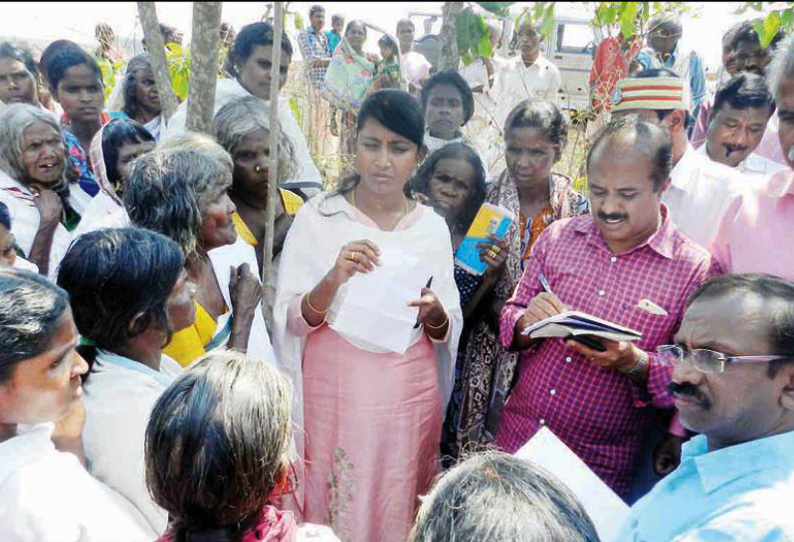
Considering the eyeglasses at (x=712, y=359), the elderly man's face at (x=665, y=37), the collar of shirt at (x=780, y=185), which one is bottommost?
the eyeglasses at (x=712, y=359)

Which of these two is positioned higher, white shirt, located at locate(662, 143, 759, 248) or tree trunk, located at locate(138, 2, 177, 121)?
tree trunk, located at locate(138, 2, 177, 121)

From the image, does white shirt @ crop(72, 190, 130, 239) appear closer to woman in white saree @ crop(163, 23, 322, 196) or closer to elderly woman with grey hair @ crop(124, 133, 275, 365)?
elderly woman with grey hair @ crop(124, 133, 275, 365)

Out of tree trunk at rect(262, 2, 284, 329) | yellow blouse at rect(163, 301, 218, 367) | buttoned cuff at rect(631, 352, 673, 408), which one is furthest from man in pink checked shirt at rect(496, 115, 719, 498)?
yellow blouse at rect(163, 301, 218, 367)

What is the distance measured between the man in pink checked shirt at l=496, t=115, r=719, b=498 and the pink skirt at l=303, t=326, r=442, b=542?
46cm

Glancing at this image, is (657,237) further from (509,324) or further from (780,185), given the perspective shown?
(509,324)

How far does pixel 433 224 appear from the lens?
9.50 feet

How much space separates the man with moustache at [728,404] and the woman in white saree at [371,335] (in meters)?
1.12

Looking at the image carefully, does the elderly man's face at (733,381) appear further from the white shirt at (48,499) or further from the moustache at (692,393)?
the white shirt at (48,499)

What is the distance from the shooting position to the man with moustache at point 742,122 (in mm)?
3645

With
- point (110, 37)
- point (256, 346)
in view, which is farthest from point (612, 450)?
point (110, 37)

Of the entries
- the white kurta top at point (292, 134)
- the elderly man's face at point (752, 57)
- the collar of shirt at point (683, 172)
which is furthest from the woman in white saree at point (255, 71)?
the elderly man's face at point (752, 57)

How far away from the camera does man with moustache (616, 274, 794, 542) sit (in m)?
1.57

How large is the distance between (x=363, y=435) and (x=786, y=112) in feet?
6.37

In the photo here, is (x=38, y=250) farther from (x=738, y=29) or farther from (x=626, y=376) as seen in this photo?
(x=738, y=29)
